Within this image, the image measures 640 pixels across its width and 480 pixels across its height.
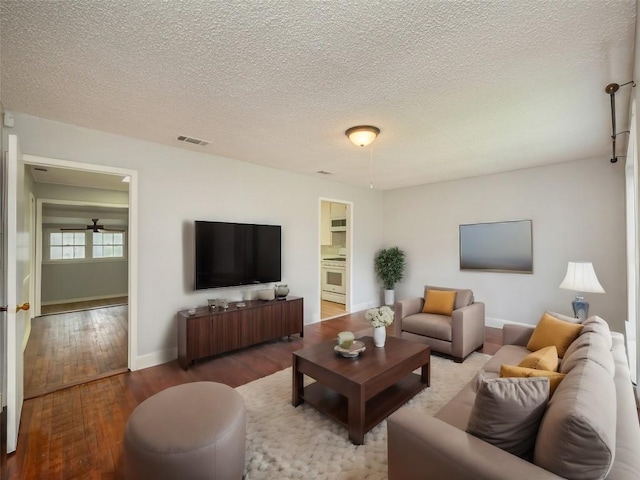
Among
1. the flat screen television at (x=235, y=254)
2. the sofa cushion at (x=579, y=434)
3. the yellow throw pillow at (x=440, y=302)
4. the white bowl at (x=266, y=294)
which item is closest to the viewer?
the sofa cushion at (x=579, y=434)

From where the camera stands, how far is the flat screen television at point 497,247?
4.66 metres

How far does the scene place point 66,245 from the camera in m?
7.11

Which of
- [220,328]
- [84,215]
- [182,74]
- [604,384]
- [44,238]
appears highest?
[182,74]

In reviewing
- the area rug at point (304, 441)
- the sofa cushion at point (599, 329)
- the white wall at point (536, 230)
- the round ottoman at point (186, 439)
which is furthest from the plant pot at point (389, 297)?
the round ottoman at point (186, 439)

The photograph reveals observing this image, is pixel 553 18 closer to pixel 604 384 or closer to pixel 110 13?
pixel 604 384

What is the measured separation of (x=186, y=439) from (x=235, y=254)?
2670 millimetres

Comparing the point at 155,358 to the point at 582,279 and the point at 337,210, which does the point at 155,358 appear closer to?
the point at 582,279

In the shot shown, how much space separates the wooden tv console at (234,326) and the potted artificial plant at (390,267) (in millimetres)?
2467

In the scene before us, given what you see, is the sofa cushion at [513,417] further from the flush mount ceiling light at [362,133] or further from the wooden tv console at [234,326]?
the wooden tv console at [234,326]

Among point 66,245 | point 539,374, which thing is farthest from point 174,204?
point 66,245

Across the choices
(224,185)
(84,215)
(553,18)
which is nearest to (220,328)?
(224,185)

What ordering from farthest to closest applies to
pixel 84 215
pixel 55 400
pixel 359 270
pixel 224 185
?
pixel 84 215 < pixel 359 270 < pixel 224 185 < pixel 55 400

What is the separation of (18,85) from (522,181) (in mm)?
6045

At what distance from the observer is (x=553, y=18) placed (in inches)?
61.7
